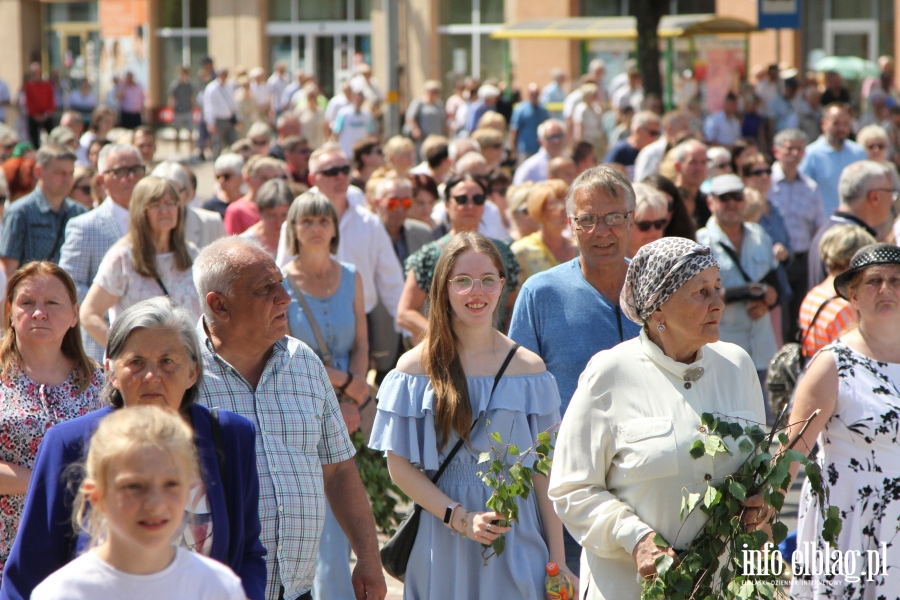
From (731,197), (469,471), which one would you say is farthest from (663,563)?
(731,197)

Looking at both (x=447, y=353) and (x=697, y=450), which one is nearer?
(x=697, y=450)

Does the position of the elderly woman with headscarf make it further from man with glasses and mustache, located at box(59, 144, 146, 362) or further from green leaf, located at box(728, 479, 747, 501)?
man with glasses and mustache, located at box(59, 144, 146, 362)

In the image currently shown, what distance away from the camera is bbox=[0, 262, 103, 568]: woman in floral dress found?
3943 millimetres

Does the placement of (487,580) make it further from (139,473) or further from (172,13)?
(172,13)

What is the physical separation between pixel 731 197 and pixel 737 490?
466cm

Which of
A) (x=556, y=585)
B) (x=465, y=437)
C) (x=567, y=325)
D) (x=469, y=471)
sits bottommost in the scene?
(x=556, y=585)

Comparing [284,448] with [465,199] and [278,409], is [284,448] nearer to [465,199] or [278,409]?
[278,409]

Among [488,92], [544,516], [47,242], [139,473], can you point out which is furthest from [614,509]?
[488,92]

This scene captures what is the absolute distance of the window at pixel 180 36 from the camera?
3769 centimetres

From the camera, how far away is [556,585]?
395cm

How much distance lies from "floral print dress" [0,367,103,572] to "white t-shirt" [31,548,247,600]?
1522mm

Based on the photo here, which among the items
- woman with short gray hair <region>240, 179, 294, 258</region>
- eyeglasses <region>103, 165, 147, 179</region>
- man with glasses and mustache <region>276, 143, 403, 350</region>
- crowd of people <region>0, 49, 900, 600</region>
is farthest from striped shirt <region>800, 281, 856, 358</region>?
eyeglasses <region>103, 165, 147, 179</region>

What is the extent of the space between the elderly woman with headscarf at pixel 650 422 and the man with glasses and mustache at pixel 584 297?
2.75 ft

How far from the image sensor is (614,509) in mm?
3355
